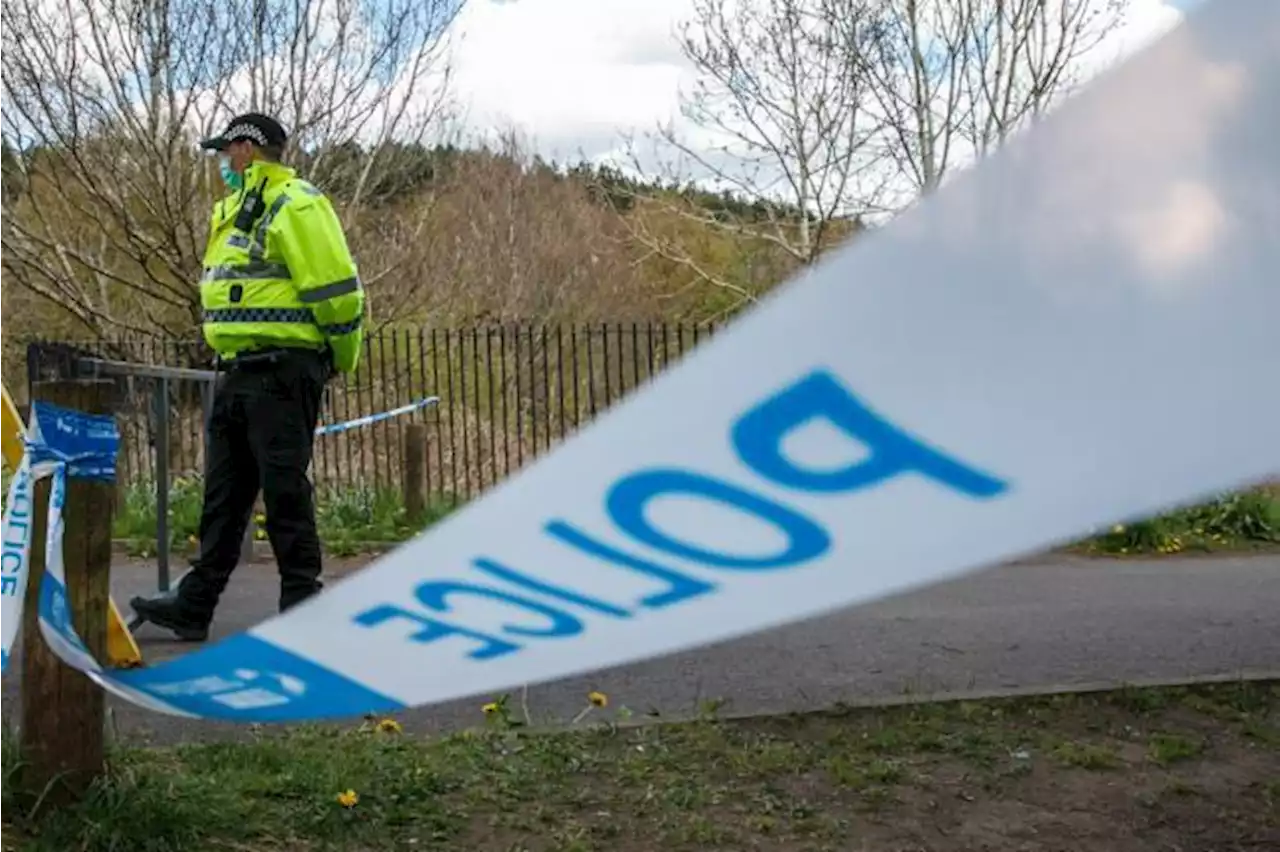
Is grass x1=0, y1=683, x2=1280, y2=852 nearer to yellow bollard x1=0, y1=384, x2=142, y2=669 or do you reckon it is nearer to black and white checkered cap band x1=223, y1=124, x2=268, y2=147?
yellow bollard x1=0, y1=384, x2=142, y2=669

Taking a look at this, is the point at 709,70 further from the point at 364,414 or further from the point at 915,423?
the point at 915,423

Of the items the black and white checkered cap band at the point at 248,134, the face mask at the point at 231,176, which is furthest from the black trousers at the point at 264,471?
the black and white checkered cap band at the point at 248,134

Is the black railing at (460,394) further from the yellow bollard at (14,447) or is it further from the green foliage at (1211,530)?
the yellow bollard at (14,447)

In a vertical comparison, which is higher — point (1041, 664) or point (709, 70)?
point (709, 70)

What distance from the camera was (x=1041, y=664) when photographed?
5879 mm

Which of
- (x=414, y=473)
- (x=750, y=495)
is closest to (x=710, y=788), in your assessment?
(x=750, y=495)

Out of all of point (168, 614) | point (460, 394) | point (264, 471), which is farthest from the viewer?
point (460, 394)

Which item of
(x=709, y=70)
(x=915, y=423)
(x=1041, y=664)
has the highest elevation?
(x=709, y=70)

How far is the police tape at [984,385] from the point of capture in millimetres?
1261

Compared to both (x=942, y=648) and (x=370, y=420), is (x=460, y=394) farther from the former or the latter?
(x=942, y=648)

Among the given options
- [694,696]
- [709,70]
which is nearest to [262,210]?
[694,696]

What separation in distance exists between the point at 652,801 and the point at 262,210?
2396mm

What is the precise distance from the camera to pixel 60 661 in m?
3.37

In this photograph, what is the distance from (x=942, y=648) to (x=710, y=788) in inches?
95.2
